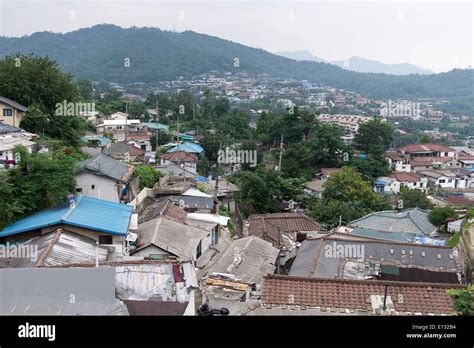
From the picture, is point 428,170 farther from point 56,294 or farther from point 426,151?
point 56,294

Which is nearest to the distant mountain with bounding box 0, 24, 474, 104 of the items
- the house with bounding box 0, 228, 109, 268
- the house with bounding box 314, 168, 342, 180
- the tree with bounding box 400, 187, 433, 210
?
the house with bounding box 314, 168, 342, 180

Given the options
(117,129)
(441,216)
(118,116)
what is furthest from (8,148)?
(118,116)

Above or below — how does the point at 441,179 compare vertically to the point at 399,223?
below

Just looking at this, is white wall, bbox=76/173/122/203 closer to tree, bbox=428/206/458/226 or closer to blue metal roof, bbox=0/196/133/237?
blue metal roof, bbox=0/196/133/237

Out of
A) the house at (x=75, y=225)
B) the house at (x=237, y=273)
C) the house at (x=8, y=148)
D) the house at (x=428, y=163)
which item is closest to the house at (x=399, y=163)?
the house at (x=428, y=163)
